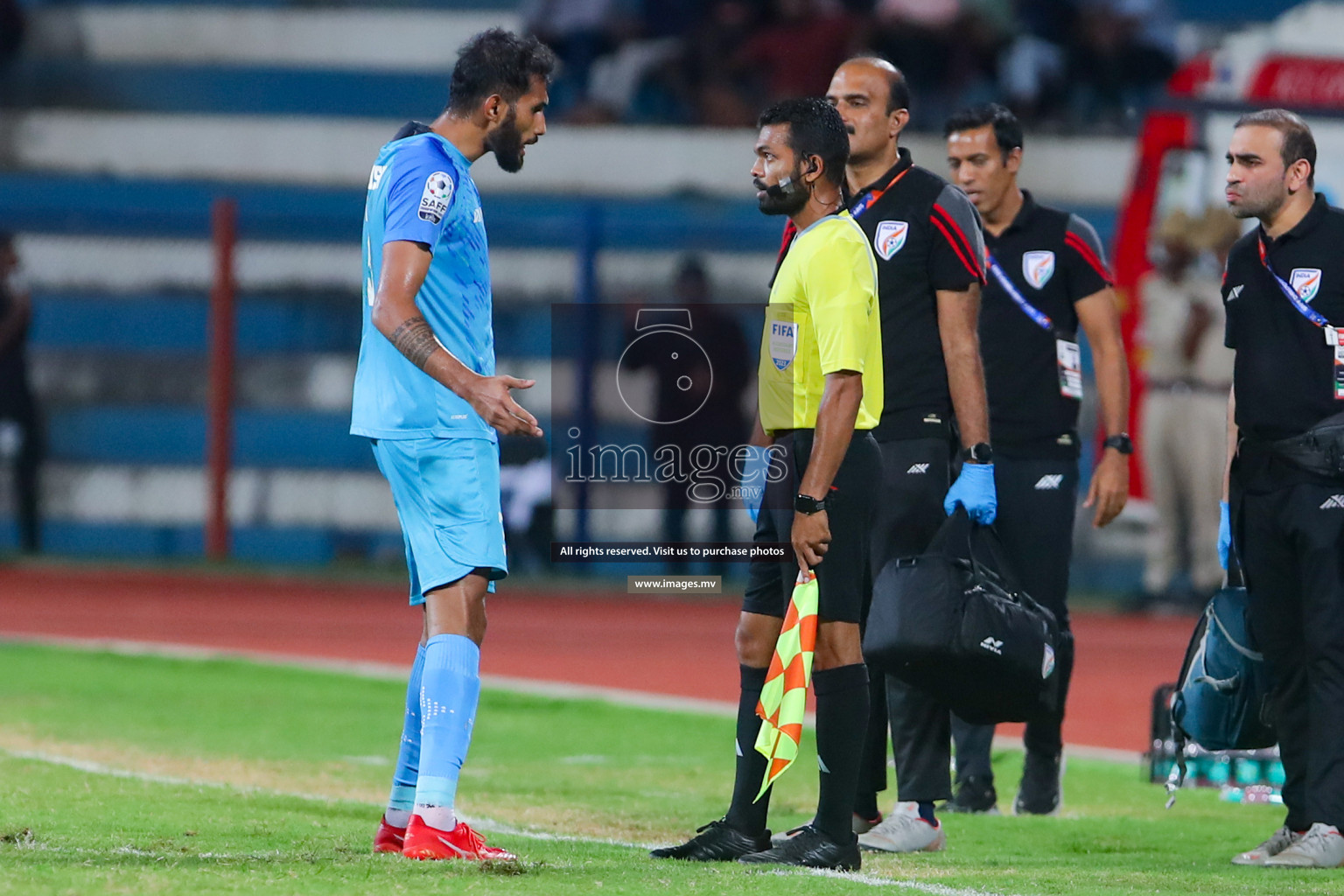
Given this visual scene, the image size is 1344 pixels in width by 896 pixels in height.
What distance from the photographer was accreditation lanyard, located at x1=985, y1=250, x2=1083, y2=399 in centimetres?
760

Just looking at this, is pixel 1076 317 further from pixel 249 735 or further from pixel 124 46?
pixel 124 46

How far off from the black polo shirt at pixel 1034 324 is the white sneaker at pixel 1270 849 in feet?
5.75

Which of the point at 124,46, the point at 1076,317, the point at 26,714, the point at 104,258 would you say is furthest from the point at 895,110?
the point at 124,46

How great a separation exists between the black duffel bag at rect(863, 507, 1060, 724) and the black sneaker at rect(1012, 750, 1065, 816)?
1.26 meters

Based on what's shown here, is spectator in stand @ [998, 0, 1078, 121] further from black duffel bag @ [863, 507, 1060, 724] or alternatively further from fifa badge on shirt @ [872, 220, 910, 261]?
black duffel bag @ [863, 507, 1060, 724]

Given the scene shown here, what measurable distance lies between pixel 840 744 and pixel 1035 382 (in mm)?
2486

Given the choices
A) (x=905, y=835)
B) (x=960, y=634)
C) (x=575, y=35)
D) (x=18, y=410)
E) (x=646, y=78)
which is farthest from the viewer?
(x=575, y=35)

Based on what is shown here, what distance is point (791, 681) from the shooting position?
213 inches

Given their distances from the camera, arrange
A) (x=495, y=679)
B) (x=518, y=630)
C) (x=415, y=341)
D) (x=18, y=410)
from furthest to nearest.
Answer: (x=18, y=410), (x=518, y=630), (x=495, y=679), (x=415, y=341)

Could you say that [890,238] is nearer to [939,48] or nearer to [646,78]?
[939,48]

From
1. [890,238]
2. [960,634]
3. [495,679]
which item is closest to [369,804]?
[960,634]

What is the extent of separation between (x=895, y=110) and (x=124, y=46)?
49.7 feet

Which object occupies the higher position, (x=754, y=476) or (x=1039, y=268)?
(x=1039, y=268)

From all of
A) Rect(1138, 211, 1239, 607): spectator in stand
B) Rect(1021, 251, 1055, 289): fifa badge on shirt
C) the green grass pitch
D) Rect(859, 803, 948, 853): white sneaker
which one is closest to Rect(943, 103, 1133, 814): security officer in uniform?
Rect(1021, 251, 1055, 289): fifa badge on shirt
